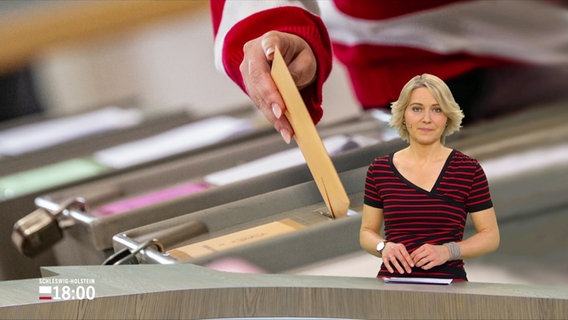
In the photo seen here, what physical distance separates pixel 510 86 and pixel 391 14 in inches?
3.9

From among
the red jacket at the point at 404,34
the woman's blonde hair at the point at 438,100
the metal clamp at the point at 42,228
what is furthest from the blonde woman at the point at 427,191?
the metal clamp at the point at 42,228

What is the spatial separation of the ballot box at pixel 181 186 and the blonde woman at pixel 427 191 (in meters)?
0.14

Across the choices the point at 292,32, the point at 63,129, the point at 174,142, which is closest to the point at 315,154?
the point at 292,32

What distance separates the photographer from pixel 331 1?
85 cm

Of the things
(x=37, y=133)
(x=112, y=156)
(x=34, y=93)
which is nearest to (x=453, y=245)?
(x=112, y=156)

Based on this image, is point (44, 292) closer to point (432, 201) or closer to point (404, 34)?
point (432, 201)

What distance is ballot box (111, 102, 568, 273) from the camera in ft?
2.06

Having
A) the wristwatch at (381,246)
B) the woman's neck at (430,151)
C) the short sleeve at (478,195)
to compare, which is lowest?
the wristwatch at (381,246)

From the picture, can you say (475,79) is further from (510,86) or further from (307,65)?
(307,65)

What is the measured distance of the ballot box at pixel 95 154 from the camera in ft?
3.25

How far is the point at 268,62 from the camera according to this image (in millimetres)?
659

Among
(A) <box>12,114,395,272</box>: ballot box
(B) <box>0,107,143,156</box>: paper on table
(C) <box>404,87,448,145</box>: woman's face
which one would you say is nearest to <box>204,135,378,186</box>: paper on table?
(A) <box>12,114,395,272</box>: ballot box

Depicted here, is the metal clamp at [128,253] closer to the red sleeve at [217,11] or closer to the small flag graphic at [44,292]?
the small flag graphic at [44,292]

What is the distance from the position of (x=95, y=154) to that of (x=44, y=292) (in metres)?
0.51
